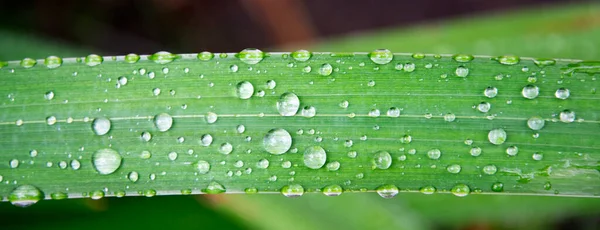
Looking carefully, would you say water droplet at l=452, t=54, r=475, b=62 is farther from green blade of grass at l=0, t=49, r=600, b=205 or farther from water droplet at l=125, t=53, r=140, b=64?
water droplet at l=125, t=53, r=140, b=64

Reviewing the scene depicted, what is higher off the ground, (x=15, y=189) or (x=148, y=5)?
(x=148, y=5)

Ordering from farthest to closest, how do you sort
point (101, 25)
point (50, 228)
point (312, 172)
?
1. point (101, 25)
2. point (50, 228)
3. point (312, 172)

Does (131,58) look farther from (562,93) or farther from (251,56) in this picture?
(562,93)

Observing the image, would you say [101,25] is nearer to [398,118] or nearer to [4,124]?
[4,124]

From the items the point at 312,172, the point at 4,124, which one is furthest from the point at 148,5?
the point at 312,172

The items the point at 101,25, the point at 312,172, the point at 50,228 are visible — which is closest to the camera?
the point at 312,172
